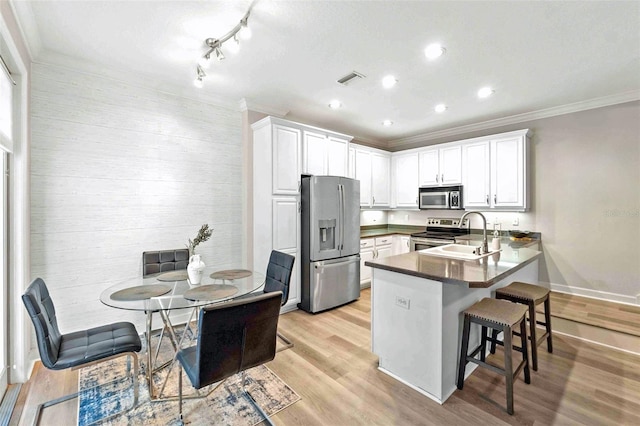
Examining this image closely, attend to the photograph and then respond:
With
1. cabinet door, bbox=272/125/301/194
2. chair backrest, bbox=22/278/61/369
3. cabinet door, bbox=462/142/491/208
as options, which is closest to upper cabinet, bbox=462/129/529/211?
cabinet door, bbox=462/142/491/208

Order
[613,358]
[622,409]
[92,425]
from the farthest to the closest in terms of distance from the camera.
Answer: [613,358], [622,409], [92,425]

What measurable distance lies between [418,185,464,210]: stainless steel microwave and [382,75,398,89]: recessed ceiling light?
7.75 feet

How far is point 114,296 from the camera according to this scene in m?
2.05

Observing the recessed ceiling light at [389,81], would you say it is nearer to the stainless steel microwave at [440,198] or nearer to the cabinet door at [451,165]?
the cabinet door at [451,165]

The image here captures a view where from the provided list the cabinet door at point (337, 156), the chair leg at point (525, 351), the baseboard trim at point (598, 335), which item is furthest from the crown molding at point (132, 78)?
the baseboard trim at point (598, 335)

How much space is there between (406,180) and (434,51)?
3.17 metres

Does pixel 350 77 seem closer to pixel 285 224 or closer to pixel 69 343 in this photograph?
pixel 285 224

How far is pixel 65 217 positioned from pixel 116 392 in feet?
5.44

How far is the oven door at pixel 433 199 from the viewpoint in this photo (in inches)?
195

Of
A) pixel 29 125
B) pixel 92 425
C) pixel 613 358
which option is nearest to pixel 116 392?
pixel 92 425

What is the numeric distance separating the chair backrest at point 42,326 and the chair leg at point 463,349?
265cm

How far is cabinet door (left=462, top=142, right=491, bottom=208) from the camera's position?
4559 millimetres

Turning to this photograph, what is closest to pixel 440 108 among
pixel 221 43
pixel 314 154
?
pixel 314 154

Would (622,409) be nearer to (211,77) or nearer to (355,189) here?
(355,189)
